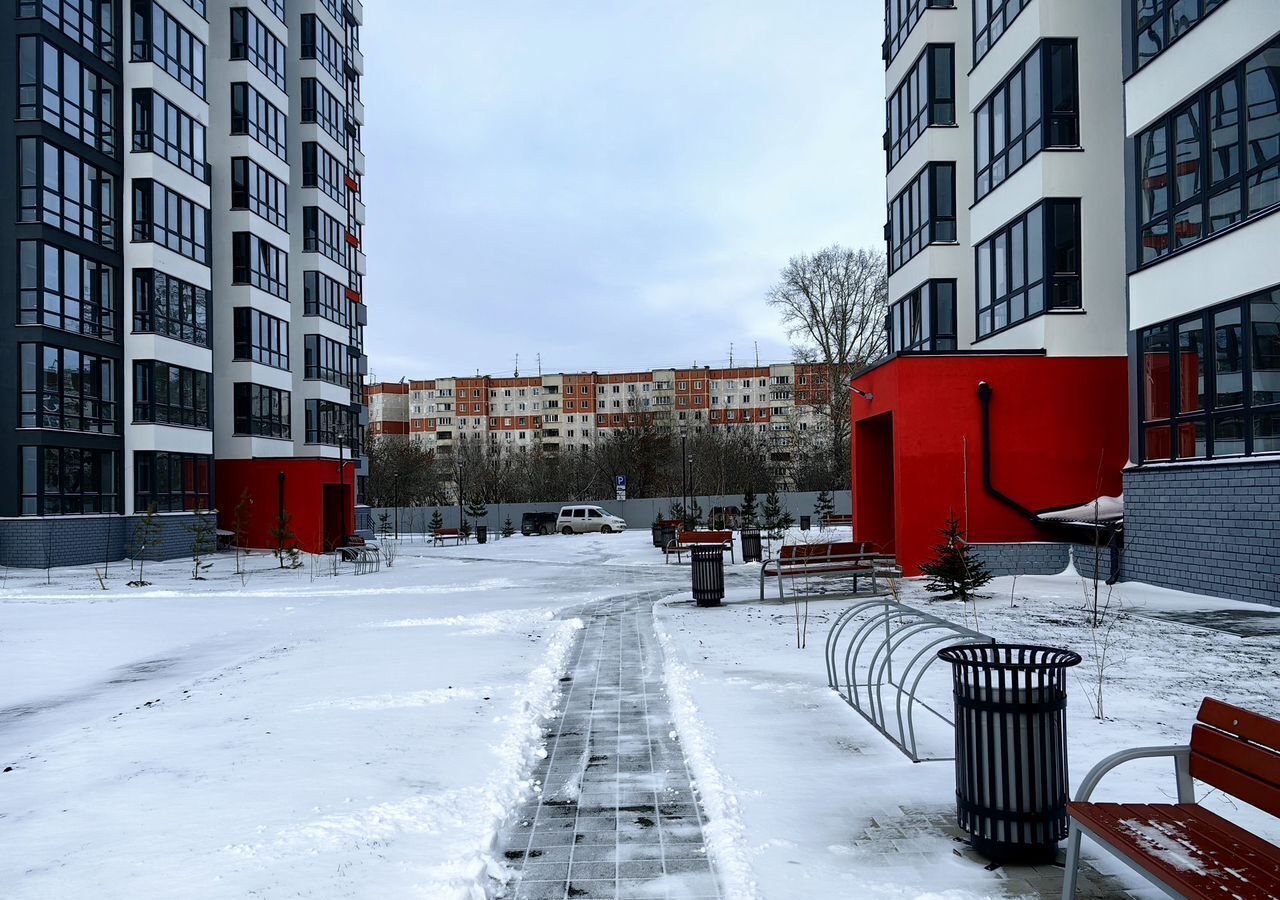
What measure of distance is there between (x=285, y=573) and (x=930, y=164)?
2192cm

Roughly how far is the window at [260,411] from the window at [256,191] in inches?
285

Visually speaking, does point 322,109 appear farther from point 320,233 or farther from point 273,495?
point 273,495

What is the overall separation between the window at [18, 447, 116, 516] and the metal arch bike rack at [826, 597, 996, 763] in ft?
80.4

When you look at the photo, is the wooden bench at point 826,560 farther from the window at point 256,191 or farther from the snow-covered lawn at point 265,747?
the window at point 256,191

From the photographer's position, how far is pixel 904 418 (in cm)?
2005

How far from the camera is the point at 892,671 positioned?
9.45 metres

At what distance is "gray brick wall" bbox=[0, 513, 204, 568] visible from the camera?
2550 centimetres

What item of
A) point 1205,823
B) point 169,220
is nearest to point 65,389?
point 169,220

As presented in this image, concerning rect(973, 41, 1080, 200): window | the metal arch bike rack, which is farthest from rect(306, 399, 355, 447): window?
the metal arch bike rack

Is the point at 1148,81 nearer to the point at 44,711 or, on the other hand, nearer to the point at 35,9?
the point at 44,711

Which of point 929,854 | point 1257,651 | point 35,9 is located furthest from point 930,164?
point 35,9

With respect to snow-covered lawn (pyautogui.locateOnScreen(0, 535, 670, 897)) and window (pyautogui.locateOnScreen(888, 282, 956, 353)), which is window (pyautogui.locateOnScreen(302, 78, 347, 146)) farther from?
snow-covered lawn (pyautogui.locateOnScreen(0, 535, 670, 897))

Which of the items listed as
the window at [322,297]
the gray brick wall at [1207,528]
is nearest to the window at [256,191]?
the window at [322,297]

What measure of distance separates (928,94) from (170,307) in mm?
25804
